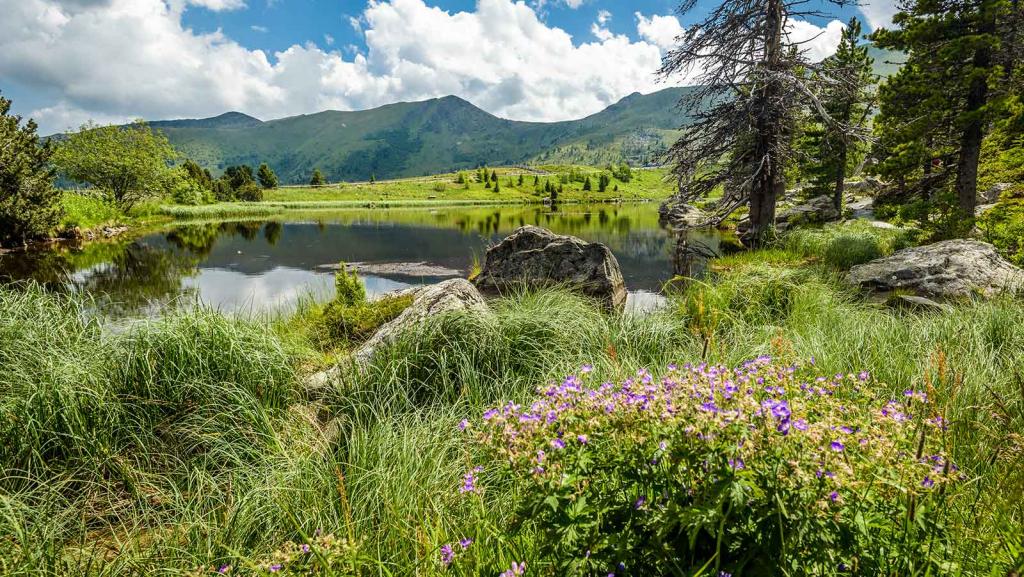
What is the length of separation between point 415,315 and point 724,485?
6667 millimetres

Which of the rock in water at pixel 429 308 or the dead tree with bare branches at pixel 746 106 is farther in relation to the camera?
the dead tree with bare branches at pixel 746 106

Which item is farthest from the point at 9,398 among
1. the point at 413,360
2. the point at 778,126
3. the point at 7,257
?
the point at 7,257

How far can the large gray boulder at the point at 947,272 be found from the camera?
29.3ft

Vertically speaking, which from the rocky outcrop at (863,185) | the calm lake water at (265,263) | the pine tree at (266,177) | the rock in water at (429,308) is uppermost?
the pine tree at (266,177)

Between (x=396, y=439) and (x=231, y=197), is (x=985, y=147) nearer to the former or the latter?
(x=396, y=439)

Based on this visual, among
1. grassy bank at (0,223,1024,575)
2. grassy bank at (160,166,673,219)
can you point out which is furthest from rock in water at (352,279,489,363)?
grassy bank at (160,166,673,219)

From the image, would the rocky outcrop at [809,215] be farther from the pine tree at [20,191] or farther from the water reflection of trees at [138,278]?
the pine tree at [20,191]

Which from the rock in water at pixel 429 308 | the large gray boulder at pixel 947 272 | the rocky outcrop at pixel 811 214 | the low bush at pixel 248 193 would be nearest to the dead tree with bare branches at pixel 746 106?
the large gray boulder at pixel 947 272

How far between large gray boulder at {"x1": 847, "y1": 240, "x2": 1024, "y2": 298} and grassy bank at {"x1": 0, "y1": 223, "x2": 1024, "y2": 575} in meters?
2.04

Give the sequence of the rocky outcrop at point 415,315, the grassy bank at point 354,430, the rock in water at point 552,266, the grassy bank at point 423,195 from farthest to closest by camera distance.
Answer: the grassy bank at point 423,195, the rock in water at point 552,266, the rocky outcrop at point 415,315, the grassy bank at point 354,430

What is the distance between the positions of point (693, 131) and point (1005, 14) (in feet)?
27.6

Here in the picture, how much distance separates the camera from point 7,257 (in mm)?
21375

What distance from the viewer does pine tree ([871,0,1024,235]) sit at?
12430 mm

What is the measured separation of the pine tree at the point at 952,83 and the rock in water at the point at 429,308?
48.7 ft
